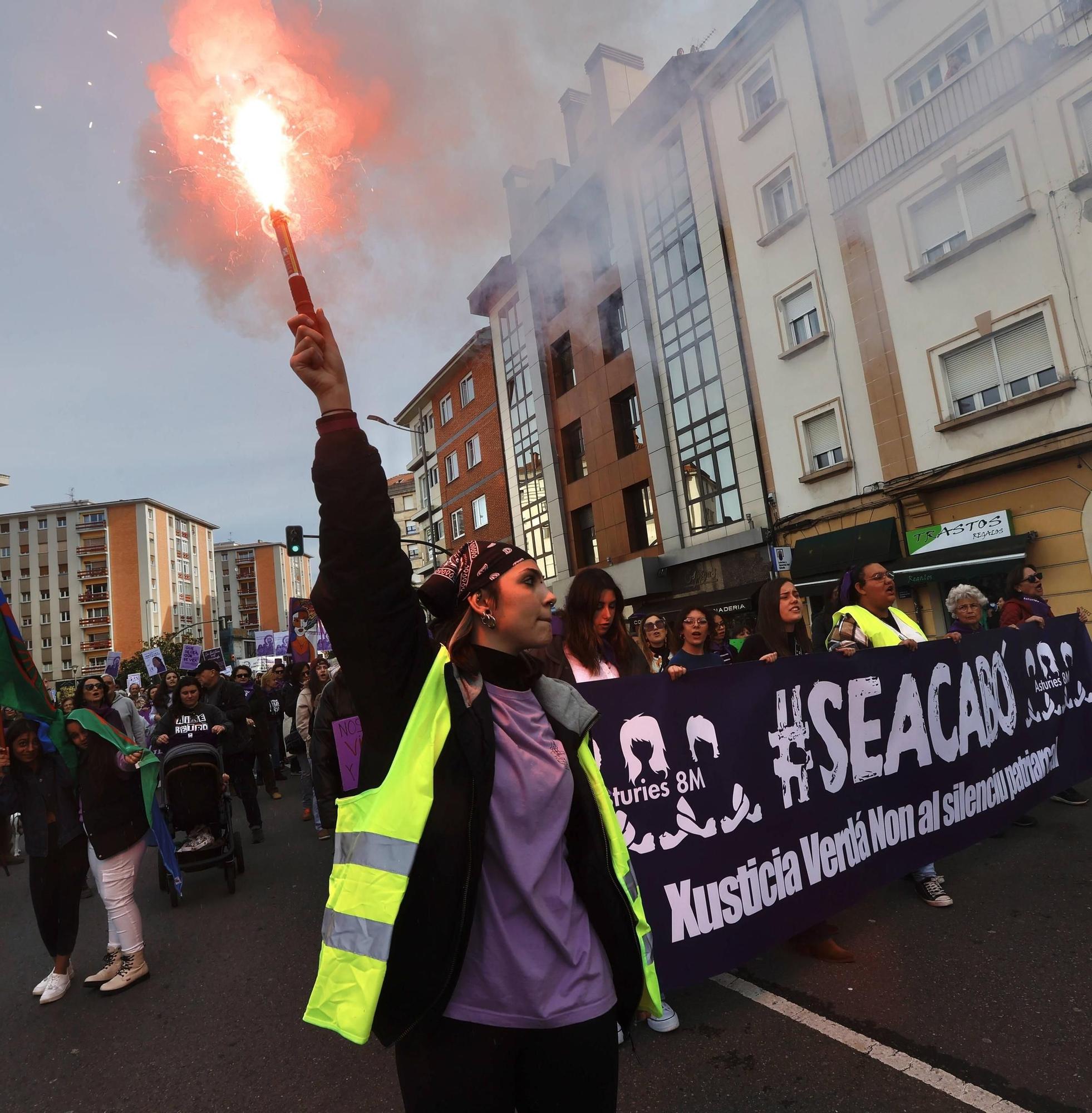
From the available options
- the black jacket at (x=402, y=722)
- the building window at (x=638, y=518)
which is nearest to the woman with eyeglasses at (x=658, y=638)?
the black jacket at (x=402, y=722)

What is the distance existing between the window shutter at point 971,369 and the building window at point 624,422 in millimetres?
9875

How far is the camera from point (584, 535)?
24.5 metres

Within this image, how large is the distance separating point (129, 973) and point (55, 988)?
40 cm

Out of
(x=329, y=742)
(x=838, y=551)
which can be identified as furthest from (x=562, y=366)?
(x=329, y=742)

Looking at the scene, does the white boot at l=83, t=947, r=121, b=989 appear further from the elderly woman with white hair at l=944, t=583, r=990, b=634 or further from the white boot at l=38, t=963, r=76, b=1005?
the elderly woman with white hair at l=944, t=583, r=990, b=634

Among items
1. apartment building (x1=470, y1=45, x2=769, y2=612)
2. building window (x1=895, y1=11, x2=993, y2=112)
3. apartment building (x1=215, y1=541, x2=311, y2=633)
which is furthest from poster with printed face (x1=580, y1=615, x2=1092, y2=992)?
apartment building (x1=215, y1=541, x2=311, y2=633)

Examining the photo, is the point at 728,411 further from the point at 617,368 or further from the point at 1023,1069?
the point at 1023,1069

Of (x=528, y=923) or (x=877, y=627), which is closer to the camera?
(x=528, y=923)

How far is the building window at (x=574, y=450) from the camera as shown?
24422mm

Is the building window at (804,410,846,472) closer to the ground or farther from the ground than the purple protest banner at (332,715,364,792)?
farther from the ground

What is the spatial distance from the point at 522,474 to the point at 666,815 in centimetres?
2484

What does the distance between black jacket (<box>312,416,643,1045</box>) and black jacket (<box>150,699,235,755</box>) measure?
5.76m

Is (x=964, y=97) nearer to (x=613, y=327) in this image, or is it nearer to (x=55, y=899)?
(x=613, y=327)

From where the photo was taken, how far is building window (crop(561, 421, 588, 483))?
2442cm
